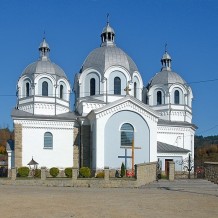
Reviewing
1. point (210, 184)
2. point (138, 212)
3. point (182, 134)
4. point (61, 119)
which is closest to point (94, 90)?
point (61, 119)

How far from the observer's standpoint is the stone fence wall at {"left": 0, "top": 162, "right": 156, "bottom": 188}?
25428 mm

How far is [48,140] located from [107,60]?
8742 millimetres

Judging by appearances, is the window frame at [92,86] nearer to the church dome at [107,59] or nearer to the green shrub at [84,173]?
the church dome at [107,59]

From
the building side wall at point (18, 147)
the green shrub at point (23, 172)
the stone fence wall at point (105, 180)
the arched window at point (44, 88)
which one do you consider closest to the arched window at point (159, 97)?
Result: the arched window at point (44, 88)

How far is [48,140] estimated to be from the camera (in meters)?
34.8

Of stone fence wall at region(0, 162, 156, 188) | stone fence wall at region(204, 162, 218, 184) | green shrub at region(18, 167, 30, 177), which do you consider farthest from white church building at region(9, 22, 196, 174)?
stone fence wall at region(204, 162, 218, 184)

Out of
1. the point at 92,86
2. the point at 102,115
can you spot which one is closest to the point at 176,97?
the point at 92,86

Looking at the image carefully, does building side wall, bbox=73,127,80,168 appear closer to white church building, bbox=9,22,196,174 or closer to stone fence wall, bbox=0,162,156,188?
white church building, bbox=9,22,196,174

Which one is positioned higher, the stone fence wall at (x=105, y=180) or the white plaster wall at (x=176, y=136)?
the white plaster wall at (x=176, y=136)

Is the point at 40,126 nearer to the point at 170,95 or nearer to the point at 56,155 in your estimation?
the point at 56,155

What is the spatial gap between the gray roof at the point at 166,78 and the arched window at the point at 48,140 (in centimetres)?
1171

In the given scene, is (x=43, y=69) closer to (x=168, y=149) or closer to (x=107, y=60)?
(x=107, y=60)

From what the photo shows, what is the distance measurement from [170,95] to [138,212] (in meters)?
28.6

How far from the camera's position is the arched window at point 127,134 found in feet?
109
